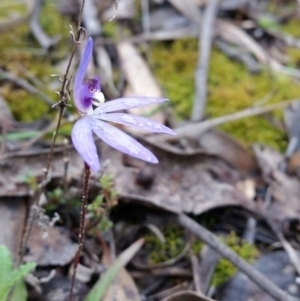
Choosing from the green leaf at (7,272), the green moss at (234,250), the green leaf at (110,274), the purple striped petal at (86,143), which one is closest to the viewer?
the purple striped petal at (86,143)

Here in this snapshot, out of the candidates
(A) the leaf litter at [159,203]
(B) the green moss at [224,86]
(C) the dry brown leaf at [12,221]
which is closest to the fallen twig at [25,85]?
(A) the leaf litter at [159,203]

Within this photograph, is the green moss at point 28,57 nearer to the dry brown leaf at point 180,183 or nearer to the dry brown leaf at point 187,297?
the dry brown leaf at point 180,183

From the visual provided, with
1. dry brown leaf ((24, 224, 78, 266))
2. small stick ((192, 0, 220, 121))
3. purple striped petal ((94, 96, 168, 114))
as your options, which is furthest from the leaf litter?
purple striped petal ((94, 96, 168, 114))

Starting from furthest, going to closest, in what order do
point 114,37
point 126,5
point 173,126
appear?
1. point 126,5
2. point 114,37
3. point 173,126

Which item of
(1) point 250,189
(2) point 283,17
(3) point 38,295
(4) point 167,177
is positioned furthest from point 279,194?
(2) point 283,17

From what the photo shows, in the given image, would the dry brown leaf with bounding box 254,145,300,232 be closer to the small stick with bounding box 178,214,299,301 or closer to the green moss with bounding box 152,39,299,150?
the green moss with bounding box 152,39,299,150

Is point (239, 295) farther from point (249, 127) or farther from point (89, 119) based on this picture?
point (249, 127)
